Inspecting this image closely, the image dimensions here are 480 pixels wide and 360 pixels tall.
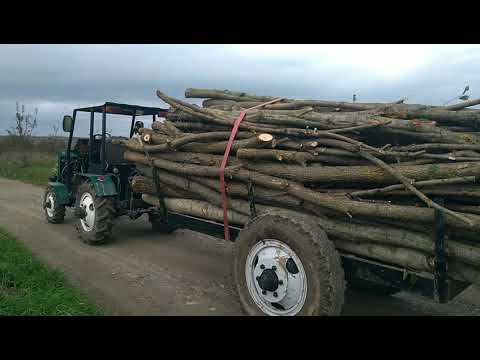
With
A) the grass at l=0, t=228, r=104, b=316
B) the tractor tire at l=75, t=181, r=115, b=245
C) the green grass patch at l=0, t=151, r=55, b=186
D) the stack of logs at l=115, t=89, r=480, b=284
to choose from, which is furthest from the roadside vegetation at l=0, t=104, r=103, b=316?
the green grass patch at l=0, t=151, r=55, b=186

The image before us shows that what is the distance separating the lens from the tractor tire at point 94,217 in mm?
6859

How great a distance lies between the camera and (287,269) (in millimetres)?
3564

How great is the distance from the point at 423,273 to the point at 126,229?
652 cm

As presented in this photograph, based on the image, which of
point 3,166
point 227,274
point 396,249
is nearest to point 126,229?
point 227,274

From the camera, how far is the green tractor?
6.93 metres

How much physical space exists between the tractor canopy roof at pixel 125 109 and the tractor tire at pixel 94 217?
1411mm

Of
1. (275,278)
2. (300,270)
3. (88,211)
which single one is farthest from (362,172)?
(88,211)

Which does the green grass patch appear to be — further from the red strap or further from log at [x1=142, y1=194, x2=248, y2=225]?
the red strap

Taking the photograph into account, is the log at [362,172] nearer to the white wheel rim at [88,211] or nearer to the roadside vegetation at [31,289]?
the roadside vegetation at [31,289]

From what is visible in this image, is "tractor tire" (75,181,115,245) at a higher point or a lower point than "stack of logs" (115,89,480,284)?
lower

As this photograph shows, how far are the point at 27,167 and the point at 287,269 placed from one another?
878 inches

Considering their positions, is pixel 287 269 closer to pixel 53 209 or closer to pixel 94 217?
pixel 94 217

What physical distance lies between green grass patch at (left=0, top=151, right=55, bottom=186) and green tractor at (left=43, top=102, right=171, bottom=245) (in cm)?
880
